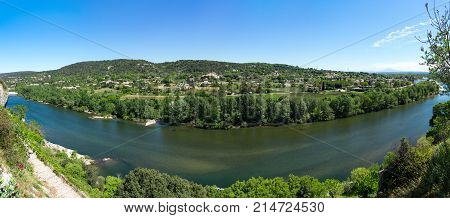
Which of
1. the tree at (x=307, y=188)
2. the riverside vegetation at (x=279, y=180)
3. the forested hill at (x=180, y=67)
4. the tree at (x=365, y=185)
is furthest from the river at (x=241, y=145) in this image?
the forested hill at (x=180, y=67)

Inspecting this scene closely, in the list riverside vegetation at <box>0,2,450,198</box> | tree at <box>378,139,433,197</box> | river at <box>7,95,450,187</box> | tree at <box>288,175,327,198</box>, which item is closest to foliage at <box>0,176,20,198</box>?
riverside vegetation at <box>0,2,450,198</box>

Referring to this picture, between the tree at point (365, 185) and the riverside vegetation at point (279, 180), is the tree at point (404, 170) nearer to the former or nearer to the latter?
the riverside vegetation at point (279, 180)

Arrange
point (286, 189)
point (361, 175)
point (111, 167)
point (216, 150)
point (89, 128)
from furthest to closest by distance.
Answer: point (89, 128)
point (216, 150)
point (111, 167)
point (361, 175)
point (286, 189)
